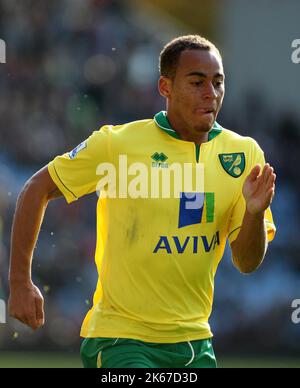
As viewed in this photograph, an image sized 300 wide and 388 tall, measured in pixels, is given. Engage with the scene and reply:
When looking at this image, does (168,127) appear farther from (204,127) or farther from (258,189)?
(258,189)

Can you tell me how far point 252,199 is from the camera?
5.95m

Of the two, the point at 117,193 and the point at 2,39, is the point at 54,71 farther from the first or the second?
the point at 117,193

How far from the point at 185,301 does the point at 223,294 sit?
8.91 meters

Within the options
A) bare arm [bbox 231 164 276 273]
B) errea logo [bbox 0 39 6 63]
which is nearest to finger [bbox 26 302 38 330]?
bare arm [bbox 231 164 276 273]

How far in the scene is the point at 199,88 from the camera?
6.21m

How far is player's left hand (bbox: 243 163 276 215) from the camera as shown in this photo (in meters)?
5.92

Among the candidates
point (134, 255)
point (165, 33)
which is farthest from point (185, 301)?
point (165, 33)

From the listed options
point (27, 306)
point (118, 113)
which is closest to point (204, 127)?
point (27, 306)

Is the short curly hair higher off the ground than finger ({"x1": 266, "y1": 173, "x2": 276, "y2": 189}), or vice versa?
the short curly hair

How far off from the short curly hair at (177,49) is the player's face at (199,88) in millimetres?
29

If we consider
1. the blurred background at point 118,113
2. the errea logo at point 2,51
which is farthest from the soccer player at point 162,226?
the errea logo at point 2,51

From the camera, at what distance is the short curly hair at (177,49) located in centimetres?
629

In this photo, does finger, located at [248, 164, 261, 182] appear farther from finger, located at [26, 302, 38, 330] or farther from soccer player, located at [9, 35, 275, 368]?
finger, located at [26, 302, 38, 330]

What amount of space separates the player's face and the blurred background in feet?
23.9
